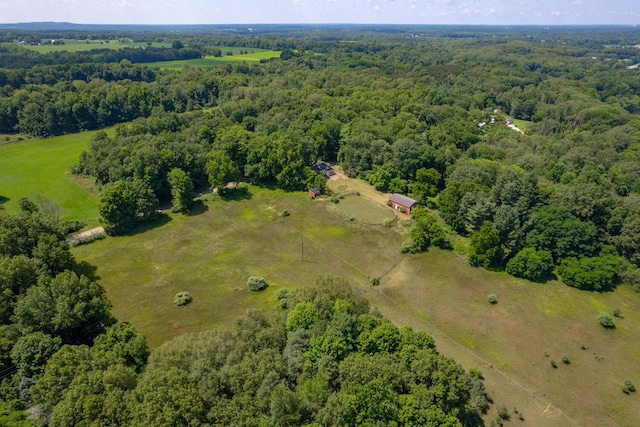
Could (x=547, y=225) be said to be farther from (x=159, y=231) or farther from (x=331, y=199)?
(x=159, y=231)

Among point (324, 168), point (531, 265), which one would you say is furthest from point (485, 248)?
point (324, 168)

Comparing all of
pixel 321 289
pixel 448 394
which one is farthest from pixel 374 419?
pixel 321 289

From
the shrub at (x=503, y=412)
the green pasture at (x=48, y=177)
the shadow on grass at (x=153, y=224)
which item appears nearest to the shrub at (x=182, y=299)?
the shadow on grass at (x=153, y=224)

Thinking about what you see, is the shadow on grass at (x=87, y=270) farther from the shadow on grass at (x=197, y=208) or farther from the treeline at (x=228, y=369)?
the shadow on grass at (x=197, y=208)

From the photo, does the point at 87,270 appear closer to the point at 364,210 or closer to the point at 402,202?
the point at 364,210

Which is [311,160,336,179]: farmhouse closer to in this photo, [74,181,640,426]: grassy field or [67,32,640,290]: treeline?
[67,32,640,290]: treeline

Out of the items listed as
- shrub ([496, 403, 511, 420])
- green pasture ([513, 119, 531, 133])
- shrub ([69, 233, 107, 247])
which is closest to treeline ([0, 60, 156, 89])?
shrub ([69, 233, 107, 247])
